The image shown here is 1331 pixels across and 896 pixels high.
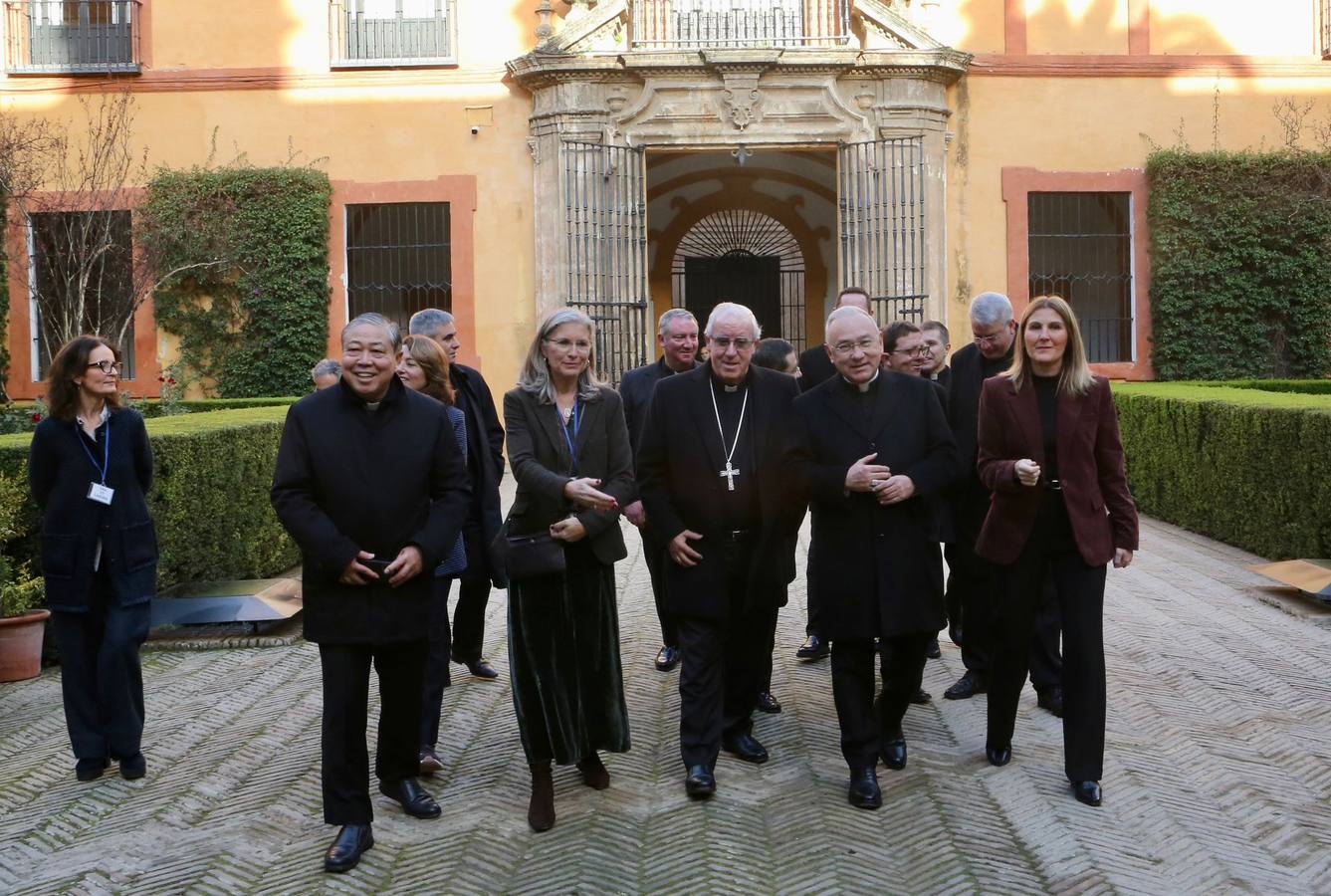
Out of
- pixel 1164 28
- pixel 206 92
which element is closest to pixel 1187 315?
pixel 1164 28

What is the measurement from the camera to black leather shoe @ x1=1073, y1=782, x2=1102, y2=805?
15.6 ft

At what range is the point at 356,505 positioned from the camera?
14.3ft

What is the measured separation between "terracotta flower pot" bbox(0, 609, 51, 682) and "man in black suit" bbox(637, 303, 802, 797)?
367 cm

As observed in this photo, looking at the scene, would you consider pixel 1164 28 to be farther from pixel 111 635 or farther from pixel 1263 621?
pixel 111 635

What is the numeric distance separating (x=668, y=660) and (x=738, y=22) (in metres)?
11.5

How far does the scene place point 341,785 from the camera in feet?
14.4

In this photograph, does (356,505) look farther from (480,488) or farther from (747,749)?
(747,749)

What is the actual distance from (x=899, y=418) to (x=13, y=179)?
46.6 feet

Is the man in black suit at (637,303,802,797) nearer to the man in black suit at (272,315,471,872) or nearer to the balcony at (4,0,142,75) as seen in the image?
the man in black suit at (272,315,471,872)

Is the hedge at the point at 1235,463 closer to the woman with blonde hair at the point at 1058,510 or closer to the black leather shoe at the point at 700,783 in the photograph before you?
the woman with blonde hair at the point at 1058,510

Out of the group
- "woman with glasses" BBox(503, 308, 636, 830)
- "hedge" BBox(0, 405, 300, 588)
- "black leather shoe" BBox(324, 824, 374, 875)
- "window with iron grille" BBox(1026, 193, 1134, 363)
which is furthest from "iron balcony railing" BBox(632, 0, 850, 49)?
"black leather shoe" BBox(324, 824, 374, 875)

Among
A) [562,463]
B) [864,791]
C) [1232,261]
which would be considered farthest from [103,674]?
[1232,261]

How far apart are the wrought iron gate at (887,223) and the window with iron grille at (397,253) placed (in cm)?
500

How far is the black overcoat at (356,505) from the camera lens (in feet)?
14.1
